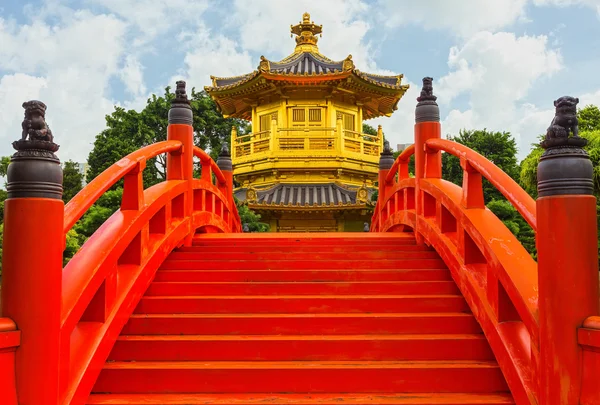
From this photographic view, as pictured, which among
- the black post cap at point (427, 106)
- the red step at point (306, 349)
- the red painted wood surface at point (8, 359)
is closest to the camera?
the red painted wood surface at point (8, 359)

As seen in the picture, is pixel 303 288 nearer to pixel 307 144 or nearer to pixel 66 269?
pixel 66 269

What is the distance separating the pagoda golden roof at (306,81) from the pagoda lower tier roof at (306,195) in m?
3.27

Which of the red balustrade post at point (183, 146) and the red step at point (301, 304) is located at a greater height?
the red balustrade post at point (183, 146)

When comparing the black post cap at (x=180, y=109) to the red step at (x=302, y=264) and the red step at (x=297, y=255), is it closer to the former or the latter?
the red step at (x=297, y=255)

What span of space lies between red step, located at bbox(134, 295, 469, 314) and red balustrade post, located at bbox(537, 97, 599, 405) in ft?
4.79

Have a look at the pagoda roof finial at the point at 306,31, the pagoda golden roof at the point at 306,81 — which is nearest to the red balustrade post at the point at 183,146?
the pagoda golden roof at the point at 306,81

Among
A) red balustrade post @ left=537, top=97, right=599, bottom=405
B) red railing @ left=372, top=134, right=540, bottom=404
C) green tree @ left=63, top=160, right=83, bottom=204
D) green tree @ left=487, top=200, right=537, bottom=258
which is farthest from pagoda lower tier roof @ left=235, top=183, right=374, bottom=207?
red balustrade post @ left=537, top=97, right=599, bottom=405

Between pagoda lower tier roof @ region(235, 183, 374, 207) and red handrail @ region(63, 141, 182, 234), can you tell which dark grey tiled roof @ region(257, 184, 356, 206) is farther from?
red handrail @ region(63, 141, 182, 234)

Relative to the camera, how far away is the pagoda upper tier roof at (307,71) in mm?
17672

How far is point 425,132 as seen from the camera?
5.76m

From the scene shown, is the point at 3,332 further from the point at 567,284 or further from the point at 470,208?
the point at 470,208

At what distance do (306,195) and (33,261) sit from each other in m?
15.1

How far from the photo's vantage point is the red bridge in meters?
2.56

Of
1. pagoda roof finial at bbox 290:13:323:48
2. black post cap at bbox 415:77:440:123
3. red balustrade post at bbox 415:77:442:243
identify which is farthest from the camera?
pagoda roof finial at bbox 290:13:323:48
